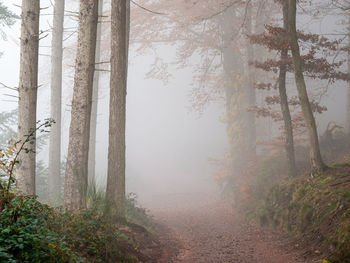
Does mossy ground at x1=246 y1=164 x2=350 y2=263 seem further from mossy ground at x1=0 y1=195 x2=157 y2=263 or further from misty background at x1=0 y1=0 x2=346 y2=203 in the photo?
misty background at x1=0 y1=0 x2=346 y2=203

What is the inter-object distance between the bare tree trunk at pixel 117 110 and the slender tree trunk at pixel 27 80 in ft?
6.00

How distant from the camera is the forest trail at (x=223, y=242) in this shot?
22.0 ft

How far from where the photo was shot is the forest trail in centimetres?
670

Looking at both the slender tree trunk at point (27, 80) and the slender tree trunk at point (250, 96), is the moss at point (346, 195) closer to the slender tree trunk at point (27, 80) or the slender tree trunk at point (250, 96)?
the slender tree trunk at point (27, 80)

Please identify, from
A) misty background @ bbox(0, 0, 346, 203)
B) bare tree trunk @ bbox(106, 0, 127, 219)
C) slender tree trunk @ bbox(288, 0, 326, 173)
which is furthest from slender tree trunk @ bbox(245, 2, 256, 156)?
bare tree trunk @ bbox(106, 0, 127, 219)

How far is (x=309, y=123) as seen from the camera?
28.7ft

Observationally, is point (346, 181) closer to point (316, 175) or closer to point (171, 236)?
point (316, 175)

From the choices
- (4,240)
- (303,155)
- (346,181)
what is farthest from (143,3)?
(4,240)

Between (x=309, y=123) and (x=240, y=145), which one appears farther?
(x=240, y=145)

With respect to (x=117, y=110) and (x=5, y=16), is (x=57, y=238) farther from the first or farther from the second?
(x=5, y=16)

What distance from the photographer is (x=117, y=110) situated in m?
8.22

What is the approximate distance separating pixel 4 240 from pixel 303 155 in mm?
11966

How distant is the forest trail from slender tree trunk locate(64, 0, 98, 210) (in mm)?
2648

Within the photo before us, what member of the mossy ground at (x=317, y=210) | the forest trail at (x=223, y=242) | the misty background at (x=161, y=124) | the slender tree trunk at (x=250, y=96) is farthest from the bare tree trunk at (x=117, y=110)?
the misty background at (x=161, y=124)
